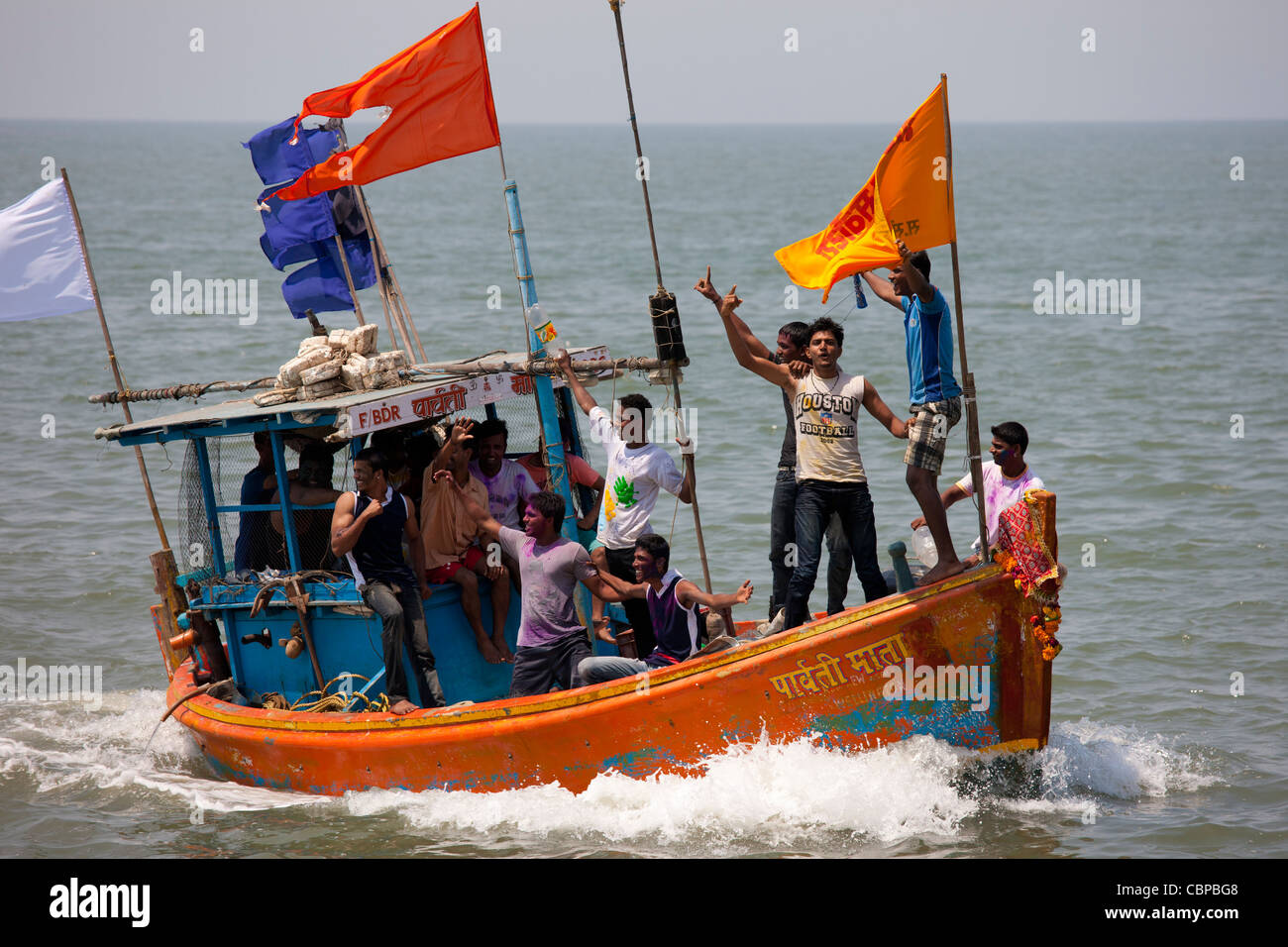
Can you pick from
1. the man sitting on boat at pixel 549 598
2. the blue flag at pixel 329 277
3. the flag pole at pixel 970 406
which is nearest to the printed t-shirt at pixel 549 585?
the man sitting on boat at pixel 549 598

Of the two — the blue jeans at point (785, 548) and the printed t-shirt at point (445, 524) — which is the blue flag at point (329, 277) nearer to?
the printed t-shirt at point (445, 524)

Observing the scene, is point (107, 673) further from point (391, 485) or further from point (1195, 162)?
point (1195, 162)

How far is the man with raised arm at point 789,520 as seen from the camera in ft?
27.0

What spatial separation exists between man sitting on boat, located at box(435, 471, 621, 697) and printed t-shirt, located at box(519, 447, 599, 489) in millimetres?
1044

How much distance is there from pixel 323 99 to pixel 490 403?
250 cm

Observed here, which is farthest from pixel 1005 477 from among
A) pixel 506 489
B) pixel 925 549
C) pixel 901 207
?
pixel 506 489

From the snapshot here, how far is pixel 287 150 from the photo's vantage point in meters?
11.2

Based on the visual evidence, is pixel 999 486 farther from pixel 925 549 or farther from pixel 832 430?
pixel 832 430

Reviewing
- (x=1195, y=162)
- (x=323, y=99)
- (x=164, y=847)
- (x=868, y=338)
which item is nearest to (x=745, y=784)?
(x=164, y=847)

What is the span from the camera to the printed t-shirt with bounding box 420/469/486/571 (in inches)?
348

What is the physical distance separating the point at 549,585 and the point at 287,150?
16.2 ft

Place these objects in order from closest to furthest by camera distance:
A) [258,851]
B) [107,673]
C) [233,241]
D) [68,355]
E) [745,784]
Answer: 1. [745,784]
2. [258,851]
3. [107,673]
4. [68,355]
5. [233,241]

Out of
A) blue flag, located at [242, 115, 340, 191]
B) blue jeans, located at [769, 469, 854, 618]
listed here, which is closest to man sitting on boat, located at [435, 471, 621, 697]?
blue jeans, located at [769, 469, 854, 618]

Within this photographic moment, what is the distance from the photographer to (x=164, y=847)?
9.03m
